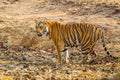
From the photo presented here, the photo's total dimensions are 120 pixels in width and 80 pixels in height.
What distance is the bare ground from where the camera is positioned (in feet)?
30.8

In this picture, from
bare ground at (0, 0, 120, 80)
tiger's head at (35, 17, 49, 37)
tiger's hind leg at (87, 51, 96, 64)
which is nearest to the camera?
bare ground at (0, 0, 120, 80)

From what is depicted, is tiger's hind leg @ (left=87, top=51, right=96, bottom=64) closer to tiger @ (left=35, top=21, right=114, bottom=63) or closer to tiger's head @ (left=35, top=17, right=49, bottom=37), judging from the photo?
tiger @ (left=35, top=21, right=114, bottom=63)

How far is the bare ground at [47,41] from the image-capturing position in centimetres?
939

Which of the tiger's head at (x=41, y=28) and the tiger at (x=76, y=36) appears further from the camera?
the tiger at (x=76, y=36)

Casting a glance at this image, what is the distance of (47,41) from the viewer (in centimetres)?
1577

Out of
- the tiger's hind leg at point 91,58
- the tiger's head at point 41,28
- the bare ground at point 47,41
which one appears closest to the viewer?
the bare ground at point 47,41

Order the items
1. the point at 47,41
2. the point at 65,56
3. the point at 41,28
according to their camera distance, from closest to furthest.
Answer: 1. the point at 41,28
2. the point at 65,56
3. the point at 47,41

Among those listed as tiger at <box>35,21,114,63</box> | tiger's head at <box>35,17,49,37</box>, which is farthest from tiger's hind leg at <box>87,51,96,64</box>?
tiger's head at <box>35,17,49,37</box>

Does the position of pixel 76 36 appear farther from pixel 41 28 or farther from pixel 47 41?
pixel 47 41

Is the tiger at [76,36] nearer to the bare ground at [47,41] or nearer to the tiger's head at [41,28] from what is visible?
the tiger's head at [41,28]

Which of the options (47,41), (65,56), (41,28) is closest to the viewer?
(41,28)

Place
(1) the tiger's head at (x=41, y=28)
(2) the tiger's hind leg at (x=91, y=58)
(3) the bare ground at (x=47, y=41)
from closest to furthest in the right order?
1. (3) the bare ground at (x=47, y=41)
2. (1) the tiger's head at (x=41, y=28)
3. (2) the tiger's hind leg at (x=91, y=58)

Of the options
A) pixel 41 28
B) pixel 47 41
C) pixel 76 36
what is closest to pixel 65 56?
pixel 76 36

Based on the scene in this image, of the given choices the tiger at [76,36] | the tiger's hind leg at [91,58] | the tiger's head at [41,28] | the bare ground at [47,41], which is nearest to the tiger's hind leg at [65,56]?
the tiger at [76,36]
